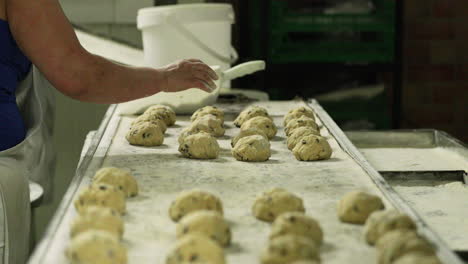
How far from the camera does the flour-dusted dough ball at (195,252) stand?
126cm

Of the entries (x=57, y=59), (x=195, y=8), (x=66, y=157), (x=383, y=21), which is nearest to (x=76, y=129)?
(x=66, y=157)

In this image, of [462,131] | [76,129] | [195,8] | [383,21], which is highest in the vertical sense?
[195,8]

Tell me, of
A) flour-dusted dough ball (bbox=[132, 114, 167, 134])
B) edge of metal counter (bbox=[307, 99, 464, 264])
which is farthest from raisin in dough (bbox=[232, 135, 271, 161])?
flour-dusted dough ball (bbox=[132, 114, 167, 134])

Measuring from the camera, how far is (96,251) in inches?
50.4

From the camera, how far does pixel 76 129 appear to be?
4.29m

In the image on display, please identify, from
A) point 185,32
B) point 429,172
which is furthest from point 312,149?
point 185,32

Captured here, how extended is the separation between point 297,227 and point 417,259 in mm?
268

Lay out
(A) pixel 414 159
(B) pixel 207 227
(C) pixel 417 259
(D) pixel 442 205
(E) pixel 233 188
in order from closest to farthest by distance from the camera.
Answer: (C) pixel 417 259
(B) pixel 207 227
(E) pixel 233 188
(D) pixel 442 205
(A) pixel 414 159

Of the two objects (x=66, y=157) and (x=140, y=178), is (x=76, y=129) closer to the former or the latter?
(x=66, y=157)

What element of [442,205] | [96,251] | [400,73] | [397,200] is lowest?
[400,73]

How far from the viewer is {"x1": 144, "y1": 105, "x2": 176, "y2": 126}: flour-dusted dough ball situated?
102 inches

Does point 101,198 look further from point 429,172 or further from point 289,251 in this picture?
point 429,172

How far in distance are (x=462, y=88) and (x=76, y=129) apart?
7.64 ft

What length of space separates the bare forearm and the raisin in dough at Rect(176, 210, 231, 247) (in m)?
0.80
